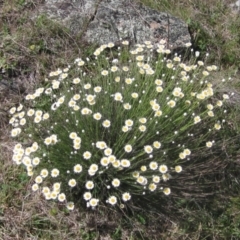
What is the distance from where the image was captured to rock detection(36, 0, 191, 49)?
385 centimetres

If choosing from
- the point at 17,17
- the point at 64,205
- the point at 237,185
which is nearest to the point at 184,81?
the point at 237,185

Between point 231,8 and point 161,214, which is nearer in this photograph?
point 161,214

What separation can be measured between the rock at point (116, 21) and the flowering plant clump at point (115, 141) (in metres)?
0.87

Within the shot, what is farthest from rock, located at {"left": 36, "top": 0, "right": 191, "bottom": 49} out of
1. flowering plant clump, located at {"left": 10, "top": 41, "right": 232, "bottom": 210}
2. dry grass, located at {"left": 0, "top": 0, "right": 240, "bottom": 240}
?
flowering plant clump, located at {"left": 10, "top": 41, "right": 232, "bottom": 210}

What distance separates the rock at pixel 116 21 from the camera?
152 inches

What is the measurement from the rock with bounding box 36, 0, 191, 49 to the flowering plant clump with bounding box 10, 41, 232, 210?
0.87 metres

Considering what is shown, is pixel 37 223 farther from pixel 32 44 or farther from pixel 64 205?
pixel 32 44

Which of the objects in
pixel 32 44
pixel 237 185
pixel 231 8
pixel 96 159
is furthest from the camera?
pixel 231 8

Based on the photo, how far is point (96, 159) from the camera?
9.02 feet

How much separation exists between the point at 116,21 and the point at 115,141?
1.45 metres

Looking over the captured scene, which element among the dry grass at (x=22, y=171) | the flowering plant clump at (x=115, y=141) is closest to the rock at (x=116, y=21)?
the dry grass at (x=22, y=171)

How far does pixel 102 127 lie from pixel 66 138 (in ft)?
0.77

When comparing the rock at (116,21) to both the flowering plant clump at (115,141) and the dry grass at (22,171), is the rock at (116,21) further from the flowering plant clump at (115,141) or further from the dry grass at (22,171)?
the flowering plant clump at (115,141)

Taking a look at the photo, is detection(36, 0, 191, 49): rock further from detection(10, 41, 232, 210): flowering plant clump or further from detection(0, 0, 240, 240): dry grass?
detection(10, 41, 232, 210): flowering plant clump
